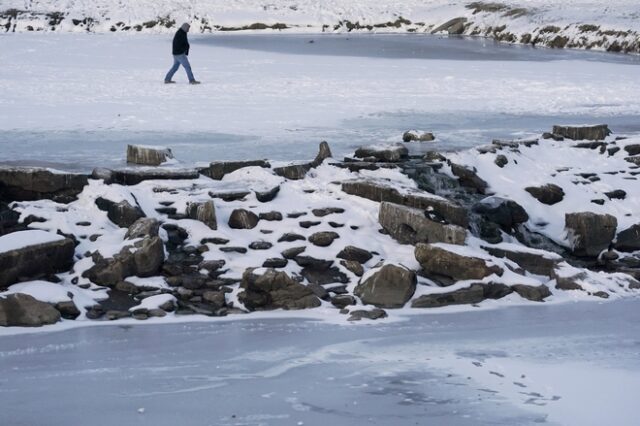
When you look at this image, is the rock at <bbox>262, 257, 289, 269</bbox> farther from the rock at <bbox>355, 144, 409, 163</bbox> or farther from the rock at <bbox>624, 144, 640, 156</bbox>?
the rock at <bbox>624, 144, 640, 156</bbox>

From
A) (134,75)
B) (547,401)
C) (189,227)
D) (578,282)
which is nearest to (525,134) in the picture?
(578,282)

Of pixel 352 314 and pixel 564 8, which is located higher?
pixel 564 8

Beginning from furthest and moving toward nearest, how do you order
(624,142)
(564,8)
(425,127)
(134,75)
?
1. (564,8)
2. (134,75)
3. (425,127)
4. (624,142)

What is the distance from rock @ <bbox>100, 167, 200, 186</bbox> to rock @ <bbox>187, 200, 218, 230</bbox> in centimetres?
99

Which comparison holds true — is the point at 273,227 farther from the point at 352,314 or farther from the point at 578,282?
the point at 578,282

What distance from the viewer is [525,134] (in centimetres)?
1378

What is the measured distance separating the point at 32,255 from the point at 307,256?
2.49 m

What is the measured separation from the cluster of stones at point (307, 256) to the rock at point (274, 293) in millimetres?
11

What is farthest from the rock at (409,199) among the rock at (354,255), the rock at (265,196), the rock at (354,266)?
the rock at (354,266)

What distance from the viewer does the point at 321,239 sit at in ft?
31.3

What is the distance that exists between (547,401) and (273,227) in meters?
4.35

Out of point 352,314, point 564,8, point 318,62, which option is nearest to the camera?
point 352,314

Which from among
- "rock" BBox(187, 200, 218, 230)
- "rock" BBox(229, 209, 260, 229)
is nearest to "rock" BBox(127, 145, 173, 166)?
"rock" BBox(187, 200, 218, 230)

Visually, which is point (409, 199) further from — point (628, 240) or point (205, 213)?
point (628, 240)
